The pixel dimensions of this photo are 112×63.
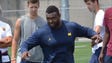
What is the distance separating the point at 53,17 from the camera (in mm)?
7473

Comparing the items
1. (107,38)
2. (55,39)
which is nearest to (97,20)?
(107,38)

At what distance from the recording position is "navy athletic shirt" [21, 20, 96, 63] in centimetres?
759

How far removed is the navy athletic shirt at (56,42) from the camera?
24.9 ft

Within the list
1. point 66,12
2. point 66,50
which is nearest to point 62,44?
point 66,50

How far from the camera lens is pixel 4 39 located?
27.2 feet

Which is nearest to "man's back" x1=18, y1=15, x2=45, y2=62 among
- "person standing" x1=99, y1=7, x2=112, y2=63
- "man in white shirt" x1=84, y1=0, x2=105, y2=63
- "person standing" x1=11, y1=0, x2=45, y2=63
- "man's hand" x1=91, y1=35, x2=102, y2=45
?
"person standing" x1=11, y1=0, x2=45, y2=63

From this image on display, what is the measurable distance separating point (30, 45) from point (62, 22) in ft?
1.81

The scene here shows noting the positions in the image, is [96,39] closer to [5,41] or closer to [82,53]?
[5,41]

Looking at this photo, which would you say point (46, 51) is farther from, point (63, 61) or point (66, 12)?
point (66, 12)

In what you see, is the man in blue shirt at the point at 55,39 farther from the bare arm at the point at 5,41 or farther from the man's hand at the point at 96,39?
the bare arm at the point at 5,41

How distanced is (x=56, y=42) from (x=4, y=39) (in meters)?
1.07

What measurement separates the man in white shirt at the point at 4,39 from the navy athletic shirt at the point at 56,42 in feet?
2.20

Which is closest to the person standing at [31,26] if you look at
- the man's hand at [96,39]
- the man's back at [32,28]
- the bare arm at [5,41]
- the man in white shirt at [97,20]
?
the man's back at [32,28]

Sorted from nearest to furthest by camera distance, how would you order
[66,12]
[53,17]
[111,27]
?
1. [53,17]
2. [111,27]
3. [66,12]
